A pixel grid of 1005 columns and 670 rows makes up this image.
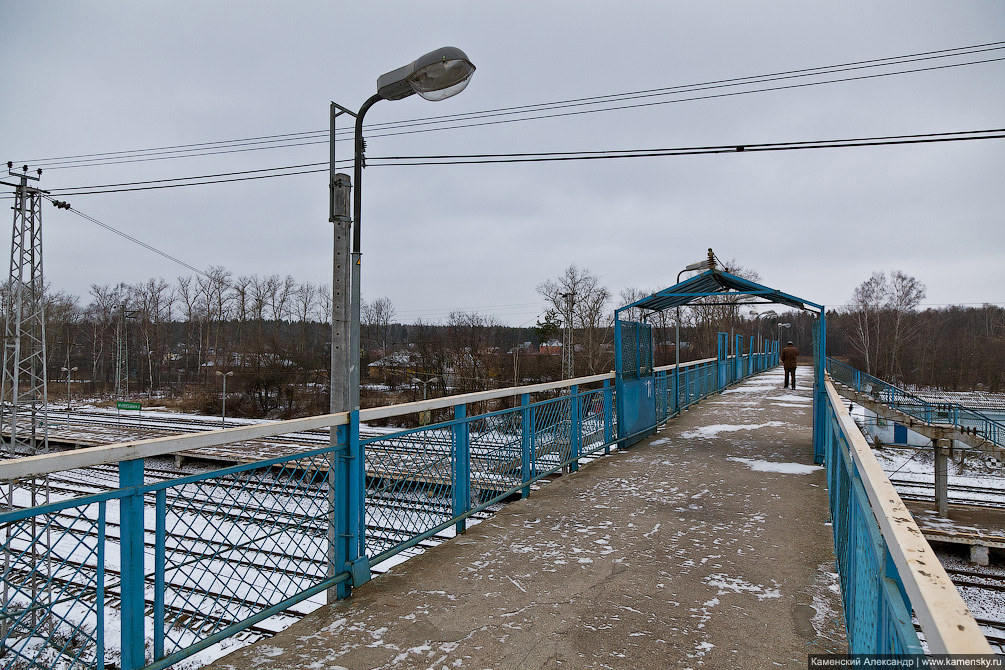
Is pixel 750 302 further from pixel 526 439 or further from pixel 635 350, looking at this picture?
pixel 526 439

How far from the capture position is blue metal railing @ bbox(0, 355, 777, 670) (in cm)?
229

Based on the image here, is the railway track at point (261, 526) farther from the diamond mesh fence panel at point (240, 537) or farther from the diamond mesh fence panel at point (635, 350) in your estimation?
the diamond mesh fence panel at point (635, 350)

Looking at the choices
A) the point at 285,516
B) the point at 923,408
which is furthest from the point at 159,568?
the point at 923,408

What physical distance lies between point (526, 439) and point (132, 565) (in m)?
3.91

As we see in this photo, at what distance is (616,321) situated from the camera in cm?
791

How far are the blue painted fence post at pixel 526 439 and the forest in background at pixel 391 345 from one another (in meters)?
27.4

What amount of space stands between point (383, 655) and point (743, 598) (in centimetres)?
209

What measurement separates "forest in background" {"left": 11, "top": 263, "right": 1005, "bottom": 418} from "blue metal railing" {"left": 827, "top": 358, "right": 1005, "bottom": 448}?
677 cm

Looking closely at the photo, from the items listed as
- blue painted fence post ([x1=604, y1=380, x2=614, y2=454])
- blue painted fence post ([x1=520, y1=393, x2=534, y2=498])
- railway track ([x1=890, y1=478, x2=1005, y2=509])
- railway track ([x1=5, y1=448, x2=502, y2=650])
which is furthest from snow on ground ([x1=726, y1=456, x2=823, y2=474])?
railway track ([x1=890, y1=478, x2=1005, y2=509])

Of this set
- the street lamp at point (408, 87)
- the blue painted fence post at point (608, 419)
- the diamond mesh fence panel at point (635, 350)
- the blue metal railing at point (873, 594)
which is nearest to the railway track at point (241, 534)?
the street lamp at point (408, 87)

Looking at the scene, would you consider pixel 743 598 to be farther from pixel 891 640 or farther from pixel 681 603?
pixel 891 640

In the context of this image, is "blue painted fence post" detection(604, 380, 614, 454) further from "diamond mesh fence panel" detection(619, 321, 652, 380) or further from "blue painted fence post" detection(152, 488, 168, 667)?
"blue painted fence post" detection(152, 488, 168, 667)

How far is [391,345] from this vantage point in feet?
146

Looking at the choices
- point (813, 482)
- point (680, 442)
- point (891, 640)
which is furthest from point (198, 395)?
point (891, 640)
